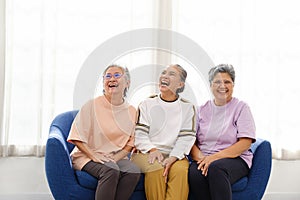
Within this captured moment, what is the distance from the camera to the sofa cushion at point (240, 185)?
9.13 feet

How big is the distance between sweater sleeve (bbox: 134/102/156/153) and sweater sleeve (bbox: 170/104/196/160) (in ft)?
0.55

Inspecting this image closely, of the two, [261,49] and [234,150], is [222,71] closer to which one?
[234,150]

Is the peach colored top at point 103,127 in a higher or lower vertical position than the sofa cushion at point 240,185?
higher

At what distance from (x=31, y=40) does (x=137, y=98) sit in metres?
0.92

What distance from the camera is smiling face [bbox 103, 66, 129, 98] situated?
292cm

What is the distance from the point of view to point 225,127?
2947 millimetres

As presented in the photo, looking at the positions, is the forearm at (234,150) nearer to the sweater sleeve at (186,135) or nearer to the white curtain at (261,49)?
the sweater sleeve at (186,135)

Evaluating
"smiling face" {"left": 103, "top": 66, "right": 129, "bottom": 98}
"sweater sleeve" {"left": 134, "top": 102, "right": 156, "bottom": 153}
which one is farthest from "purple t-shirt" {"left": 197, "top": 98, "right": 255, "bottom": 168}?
"smiling face" {"left": 103, "top": 66, "right": 129, "bottom": 98}

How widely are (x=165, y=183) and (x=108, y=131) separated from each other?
51 centimetres

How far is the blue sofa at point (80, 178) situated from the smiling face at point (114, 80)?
45 cm

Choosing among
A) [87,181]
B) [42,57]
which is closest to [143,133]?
[87,181]

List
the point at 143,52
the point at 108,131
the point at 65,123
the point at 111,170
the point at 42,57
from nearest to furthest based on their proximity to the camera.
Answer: the point at 111,170 < the point at 108,131 < the point at 65,123 < the point at 42,57 < the point at 143,52

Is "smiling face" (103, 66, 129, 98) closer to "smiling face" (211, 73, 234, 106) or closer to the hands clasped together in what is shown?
the hands clasped together

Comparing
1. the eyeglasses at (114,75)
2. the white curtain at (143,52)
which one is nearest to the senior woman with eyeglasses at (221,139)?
the white curtain at (143,52)
